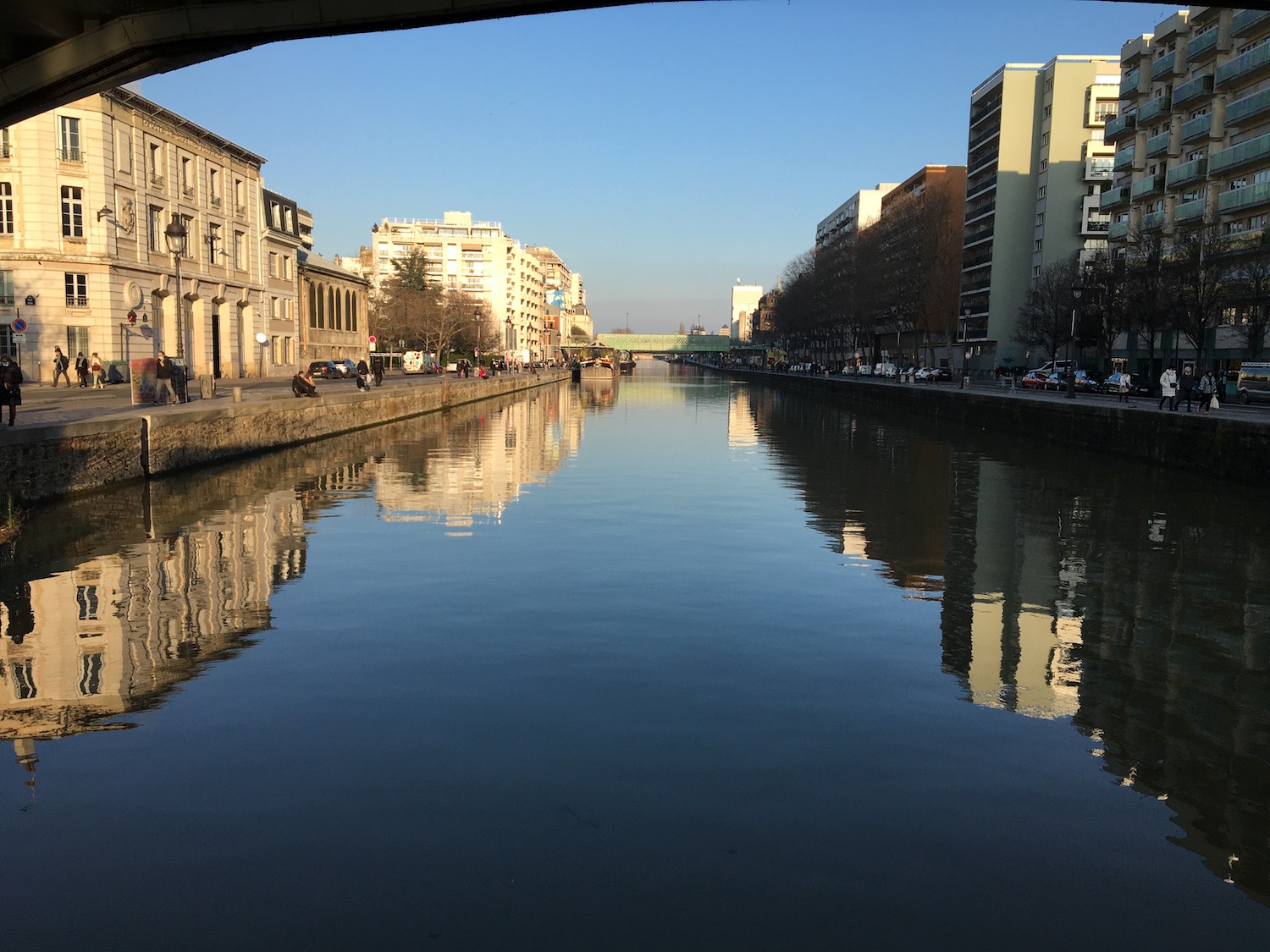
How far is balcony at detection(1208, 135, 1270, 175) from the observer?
51469 millimetres

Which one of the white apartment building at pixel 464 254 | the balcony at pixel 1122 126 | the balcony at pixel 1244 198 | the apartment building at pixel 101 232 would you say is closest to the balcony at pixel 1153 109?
the balcony at pixel 1122 126

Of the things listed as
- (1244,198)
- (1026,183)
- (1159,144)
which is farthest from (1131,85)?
(1026,183)

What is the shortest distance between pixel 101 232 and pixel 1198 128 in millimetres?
58370

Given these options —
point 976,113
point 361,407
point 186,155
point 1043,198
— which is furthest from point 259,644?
point 976,113

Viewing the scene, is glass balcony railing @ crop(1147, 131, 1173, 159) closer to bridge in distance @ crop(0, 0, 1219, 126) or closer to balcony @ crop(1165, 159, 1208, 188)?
balcony @ crop(1165, 159, 1208, 188)

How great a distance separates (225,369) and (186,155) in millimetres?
10770

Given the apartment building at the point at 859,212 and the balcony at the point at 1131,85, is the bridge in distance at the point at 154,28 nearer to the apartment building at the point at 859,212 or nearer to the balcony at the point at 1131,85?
the balcony at the point at 1131,85

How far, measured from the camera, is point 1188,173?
59.7 meters

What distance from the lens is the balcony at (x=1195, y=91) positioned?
58.4 m

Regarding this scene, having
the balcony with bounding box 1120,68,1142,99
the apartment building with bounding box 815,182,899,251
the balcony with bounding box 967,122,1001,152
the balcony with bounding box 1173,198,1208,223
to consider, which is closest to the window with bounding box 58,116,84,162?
the balcony with bounding box 1173,198,1208,223

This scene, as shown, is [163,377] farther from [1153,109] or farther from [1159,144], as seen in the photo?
[1153,109]

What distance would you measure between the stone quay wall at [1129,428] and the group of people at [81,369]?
114 feet

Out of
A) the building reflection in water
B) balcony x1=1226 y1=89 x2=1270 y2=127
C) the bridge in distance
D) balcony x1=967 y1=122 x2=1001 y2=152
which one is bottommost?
the building reflection in water

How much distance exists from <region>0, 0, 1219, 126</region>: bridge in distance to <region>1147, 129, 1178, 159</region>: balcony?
216 ft
